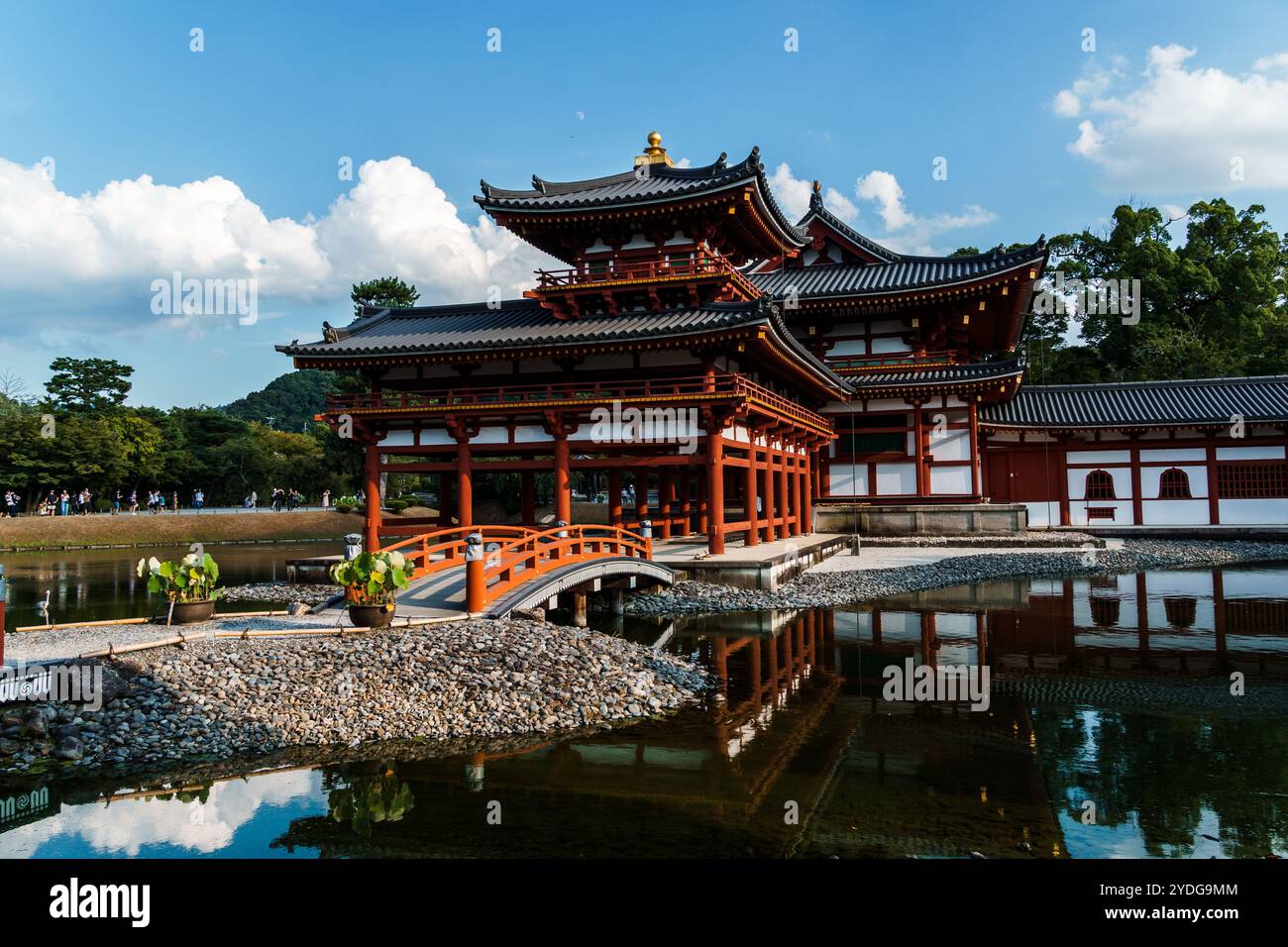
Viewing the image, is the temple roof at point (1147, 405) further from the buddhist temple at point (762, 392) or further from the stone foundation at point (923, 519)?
the stone foundation at point (923, 519)

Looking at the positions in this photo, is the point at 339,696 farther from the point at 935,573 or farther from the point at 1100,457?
the point at 1100,457

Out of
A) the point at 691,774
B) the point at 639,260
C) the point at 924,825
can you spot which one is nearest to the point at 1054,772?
the point at 924,825

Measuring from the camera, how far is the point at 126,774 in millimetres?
9586

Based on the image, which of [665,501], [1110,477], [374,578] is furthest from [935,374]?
[374,578]

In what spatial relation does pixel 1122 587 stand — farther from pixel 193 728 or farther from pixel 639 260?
pixel 193 728

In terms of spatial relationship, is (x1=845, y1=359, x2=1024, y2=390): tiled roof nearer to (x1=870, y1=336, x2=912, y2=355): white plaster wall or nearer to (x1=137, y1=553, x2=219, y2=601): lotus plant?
(x1=870, y1=336, x2=912, y2=355): white plaster wall

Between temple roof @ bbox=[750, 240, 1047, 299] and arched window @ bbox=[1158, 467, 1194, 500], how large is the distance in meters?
12.5

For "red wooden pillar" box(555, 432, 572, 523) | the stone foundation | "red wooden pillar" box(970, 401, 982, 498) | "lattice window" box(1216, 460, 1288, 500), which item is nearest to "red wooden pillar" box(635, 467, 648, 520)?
"red wooden pillar" box(555, 432, 572, 523)

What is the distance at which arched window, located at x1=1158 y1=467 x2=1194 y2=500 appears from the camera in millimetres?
35469

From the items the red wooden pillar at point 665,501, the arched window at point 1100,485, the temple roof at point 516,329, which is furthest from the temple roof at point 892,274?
the arched window at point 1100,485

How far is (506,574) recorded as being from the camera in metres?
17.2

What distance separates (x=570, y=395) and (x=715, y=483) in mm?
5162

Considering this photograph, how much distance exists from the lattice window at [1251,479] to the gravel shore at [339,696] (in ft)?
106
